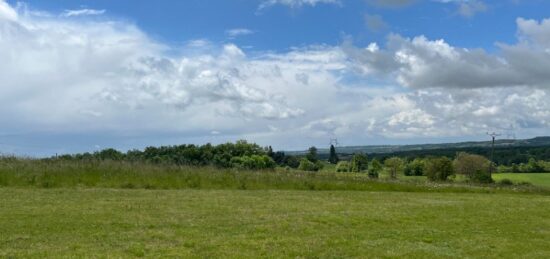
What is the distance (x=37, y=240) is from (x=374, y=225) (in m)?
9.28

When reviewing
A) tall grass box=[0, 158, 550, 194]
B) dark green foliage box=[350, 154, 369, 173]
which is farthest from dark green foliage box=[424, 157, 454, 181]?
tall grass box=[0, 158, 550, 194]

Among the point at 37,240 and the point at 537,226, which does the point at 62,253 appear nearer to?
the point at 37,240

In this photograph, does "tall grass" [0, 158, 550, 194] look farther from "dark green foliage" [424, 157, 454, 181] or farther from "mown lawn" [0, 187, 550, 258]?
"dark green foliage" [424, 157, 454, 181]

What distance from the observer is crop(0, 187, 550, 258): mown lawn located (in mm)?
11375

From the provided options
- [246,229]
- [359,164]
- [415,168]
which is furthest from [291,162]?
[246,229]

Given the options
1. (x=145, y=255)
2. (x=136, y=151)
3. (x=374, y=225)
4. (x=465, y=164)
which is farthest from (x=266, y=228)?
(x=465, y=164)

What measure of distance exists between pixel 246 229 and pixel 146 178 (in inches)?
658

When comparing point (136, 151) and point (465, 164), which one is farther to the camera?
point (465, 164)

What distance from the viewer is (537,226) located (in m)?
18.2

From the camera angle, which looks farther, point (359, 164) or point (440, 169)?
point (359, 164)

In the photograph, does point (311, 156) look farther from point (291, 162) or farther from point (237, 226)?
point (237, 226)

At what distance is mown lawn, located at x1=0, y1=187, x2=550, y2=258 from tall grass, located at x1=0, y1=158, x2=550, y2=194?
5130 mm

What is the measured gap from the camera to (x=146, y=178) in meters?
29.9

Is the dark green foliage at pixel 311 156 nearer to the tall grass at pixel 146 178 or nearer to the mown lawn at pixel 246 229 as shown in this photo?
the tall grass at pixel 146 178
